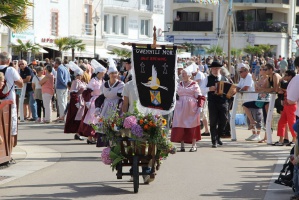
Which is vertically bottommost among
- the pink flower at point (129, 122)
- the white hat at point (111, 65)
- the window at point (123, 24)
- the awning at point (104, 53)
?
the pink flower at point (129, 122)

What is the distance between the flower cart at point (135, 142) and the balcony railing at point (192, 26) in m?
62.3

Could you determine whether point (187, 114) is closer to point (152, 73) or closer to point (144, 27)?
point (152, 73)

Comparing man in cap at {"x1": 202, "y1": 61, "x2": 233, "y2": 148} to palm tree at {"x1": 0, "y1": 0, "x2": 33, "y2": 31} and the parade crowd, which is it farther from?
palm tree at {"x1": 0, "y1": 0, "x2": 33, "y2": 31}

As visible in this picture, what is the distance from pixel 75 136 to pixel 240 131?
504cm

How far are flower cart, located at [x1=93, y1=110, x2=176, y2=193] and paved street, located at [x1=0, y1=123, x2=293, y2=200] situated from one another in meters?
0.38

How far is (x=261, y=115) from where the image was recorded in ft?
67.8

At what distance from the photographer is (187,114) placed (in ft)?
58.6

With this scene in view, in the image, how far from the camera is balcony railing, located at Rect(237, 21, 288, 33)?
7144 centimetres

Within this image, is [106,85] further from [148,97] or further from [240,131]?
[240,131]

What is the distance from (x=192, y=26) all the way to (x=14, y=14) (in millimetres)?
59955

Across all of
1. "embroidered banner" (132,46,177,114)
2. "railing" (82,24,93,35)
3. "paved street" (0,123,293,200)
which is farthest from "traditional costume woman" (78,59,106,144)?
"railing" (82,24,93,35)

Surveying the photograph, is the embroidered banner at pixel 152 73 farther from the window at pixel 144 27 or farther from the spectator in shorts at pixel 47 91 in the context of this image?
the window at pixel 144 27

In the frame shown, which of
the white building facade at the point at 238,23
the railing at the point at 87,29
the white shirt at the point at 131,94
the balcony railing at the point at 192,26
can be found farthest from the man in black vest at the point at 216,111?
the balcony railing at the point at 192,26

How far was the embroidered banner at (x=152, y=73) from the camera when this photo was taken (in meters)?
13.9
